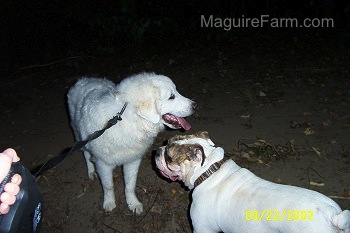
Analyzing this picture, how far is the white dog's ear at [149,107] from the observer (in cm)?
364

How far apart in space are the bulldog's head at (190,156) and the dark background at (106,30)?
846cm

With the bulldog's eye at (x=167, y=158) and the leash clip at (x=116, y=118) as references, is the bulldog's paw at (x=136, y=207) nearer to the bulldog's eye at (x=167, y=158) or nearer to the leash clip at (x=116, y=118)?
the bulldog's eye at (x=167, y=158)

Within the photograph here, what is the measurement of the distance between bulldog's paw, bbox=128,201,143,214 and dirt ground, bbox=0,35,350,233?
78mm

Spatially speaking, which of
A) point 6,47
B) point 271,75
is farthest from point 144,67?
point 6,47

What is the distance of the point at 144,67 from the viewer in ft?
32.2

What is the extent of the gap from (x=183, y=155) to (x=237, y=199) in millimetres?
696

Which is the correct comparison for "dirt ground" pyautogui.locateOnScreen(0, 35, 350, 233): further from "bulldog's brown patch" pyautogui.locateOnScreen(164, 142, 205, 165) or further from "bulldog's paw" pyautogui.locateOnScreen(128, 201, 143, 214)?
"bulldog's brown patch" pyautogui.locateOnScreen(164, 142, 205, 165)

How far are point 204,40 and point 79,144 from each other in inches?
377

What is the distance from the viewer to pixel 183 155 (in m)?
3.24

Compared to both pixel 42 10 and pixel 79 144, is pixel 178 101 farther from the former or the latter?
pixel 42 10

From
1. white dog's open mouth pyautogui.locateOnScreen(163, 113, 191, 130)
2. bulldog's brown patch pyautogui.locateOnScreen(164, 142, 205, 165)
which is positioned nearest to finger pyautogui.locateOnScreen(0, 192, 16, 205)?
bulldog's brown patch pyautogui.locateOnScreen(164, 142, 205, 165)

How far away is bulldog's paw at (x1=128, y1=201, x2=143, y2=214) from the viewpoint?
450cm
